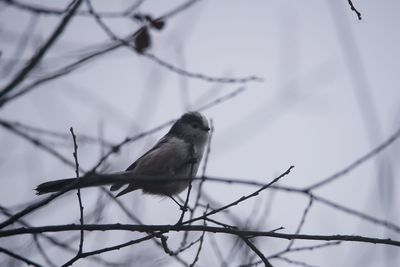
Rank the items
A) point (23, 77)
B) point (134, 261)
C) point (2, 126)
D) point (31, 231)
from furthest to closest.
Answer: point (134, 261) → point (2, 126) → point (31, 231) → point (23, 77)

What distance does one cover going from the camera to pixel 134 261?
12.1 ft

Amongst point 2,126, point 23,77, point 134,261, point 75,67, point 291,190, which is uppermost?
point 2,126

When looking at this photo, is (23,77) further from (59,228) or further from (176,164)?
(176,164)

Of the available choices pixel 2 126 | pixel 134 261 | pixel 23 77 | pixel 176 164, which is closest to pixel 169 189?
pixel 176 164

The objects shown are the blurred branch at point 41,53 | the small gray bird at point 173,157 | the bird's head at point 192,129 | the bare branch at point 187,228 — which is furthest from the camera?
the bird's head at point 192,129

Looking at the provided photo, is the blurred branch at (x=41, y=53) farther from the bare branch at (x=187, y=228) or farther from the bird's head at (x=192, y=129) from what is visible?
the bird's head at (x=192, y=129)

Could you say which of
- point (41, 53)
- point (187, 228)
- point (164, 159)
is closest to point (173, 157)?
point (164, 159)

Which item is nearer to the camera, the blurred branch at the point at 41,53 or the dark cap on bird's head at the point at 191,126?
the blurred branch at the point at 41,53

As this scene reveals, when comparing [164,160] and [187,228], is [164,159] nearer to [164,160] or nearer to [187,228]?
[164,160]

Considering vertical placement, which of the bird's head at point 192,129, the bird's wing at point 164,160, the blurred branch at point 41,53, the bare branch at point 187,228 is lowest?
the bare branch at point 187,228

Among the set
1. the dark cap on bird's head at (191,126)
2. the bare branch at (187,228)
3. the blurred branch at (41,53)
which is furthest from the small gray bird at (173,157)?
the blurred branch at (41,53)

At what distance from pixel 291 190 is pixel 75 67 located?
1.47 m

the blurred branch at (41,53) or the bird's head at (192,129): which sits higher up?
the bird's head at (192,129)

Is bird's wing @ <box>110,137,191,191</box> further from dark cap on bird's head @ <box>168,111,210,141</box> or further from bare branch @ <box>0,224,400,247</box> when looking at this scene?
bare branch @ <box>0,224,400,247</box>
